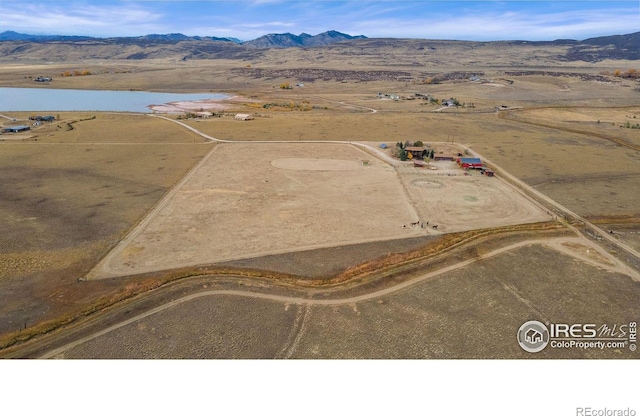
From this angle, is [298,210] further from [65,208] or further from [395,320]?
[65,208]

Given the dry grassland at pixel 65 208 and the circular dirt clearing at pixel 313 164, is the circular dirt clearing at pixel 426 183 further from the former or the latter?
the dry grassland at pixel 65 208

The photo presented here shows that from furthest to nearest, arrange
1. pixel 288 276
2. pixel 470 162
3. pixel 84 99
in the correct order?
pixel 84 99
pixel 470 162
pixel 288 276

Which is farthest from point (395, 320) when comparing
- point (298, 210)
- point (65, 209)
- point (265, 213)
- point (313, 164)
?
point (313, 164)

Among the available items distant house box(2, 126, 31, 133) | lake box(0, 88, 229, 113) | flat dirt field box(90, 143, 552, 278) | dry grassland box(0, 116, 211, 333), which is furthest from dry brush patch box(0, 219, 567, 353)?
lake box(0, 88, 229, 113)

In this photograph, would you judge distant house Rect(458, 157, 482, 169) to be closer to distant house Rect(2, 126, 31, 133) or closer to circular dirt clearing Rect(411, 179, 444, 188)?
circular dirt clearing Rect(411, 179, 444, 188)

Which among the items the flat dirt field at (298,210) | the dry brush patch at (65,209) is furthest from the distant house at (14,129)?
the flat dirt field at (298,210)

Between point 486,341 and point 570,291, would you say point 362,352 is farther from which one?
point 570,291
